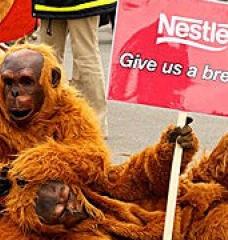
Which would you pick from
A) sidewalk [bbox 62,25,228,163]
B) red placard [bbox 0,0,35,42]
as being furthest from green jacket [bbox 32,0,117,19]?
sidewalk [bbox 62,25,228,163]

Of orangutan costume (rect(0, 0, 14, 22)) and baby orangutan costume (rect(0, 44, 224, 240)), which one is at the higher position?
orangutan costume (rect(0, 0, 14, 22))

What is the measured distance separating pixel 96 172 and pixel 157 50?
54 centimetres

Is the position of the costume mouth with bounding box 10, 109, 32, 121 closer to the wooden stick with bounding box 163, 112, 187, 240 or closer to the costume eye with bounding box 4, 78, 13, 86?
the costume eye with bounding box 4, 78, 13, 86

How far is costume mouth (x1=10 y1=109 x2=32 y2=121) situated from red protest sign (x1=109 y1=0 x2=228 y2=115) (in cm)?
35

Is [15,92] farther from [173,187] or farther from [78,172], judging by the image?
[173,187]

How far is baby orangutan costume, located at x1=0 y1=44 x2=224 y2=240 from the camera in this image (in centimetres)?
385

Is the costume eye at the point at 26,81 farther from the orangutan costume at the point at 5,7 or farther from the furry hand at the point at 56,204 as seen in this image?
the orangutan costume at the point at 5,7

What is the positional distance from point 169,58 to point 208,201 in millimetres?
630

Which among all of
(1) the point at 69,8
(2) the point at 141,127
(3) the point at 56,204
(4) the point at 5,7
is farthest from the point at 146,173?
(2) the point at 141,127

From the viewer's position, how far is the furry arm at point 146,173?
389 cm

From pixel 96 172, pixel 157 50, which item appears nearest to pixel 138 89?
pixel 157 50

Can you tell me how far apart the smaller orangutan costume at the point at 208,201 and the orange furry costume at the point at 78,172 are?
3.1 inches

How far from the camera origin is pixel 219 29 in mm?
3666

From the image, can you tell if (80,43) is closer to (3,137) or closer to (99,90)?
(99,90)
